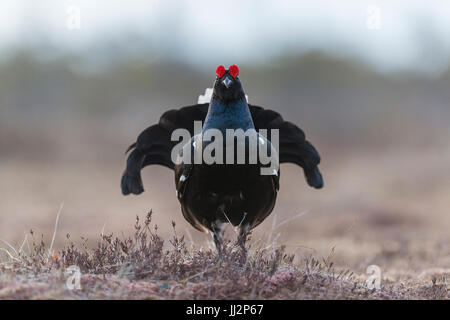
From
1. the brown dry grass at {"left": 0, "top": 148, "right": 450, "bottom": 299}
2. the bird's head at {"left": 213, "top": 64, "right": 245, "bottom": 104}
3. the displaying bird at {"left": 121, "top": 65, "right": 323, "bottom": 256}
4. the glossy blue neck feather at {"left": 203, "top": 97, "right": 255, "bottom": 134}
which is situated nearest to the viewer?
the brown dry grass at {"left": 0, "top": 148, "right": 450, "bottom": 299}

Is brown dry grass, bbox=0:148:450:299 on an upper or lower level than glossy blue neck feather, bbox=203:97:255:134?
lower

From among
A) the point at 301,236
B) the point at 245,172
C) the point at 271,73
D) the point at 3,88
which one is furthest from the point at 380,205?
the point at 3,88

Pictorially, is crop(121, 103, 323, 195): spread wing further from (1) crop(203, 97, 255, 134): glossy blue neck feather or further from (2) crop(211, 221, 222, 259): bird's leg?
(2) crop(211, 221, 222, 259): bird's leg

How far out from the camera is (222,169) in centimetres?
489

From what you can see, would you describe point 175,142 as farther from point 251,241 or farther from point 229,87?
point 251,241

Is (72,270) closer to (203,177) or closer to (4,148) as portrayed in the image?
(203,177)

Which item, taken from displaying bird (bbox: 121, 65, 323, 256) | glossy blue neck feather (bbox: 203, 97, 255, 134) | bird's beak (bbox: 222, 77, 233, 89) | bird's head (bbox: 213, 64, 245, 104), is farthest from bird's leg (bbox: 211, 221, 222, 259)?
bird's beak (bbox: 222, 77, 233, 89)

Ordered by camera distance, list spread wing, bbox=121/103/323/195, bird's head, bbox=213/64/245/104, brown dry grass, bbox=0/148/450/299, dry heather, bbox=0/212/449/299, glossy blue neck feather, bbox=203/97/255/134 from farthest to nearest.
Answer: spread wing, bbox=121/103/323/195 → bird's head, bbox=213/64/245/104 → glossy blue neck feather, bbox=203/97/255/134 → brown dry grass, bbox=0/148/450/299 → dry heather, bbox=0/212/449/299

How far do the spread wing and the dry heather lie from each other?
101 centimetres

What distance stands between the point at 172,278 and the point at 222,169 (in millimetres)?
920

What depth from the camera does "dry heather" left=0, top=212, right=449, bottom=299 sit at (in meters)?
4.16

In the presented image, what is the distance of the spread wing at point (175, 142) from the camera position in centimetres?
587

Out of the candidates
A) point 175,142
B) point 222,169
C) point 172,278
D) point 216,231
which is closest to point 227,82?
point 222,169
